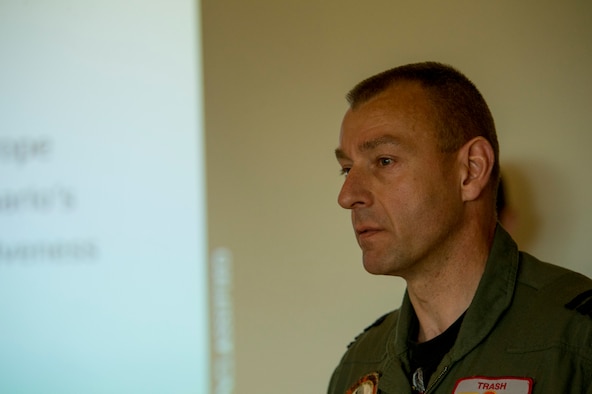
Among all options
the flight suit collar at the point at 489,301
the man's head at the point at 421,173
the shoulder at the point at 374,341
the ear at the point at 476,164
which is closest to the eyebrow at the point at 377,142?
the man's head at the point at 421,173

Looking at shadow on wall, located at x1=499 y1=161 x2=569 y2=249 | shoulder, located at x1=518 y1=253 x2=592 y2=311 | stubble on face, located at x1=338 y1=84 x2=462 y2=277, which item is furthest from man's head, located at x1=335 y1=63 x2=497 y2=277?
shadow on wall, located at x1=499 y1=161 x2=569 y2=249

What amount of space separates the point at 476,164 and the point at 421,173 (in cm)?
12

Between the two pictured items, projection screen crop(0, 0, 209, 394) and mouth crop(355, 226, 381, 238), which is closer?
mouth crop(355, 226, 381, 238)

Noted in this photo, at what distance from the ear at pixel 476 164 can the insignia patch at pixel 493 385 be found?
0.36 metres

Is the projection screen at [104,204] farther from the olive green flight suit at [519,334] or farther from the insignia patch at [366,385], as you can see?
the olive green flight suit at [519,334]

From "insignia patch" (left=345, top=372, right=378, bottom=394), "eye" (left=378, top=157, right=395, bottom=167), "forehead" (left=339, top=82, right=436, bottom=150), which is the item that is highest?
"forehead" (left=339, top=82, right=436, bottom=150)

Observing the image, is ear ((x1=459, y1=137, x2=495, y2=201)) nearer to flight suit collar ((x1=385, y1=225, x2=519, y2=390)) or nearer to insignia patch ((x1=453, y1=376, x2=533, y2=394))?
flight suit collar ((x1=385, y1=225, x2=519, y2=390))

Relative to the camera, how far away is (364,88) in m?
1.84

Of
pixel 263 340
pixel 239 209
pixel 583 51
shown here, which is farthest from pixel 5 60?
pixel 583 51

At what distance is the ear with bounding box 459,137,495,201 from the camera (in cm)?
173

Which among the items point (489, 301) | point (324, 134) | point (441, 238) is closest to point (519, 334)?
point (489, 301)

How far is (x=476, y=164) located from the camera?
5.69 feet

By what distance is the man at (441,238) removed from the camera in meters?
1.62

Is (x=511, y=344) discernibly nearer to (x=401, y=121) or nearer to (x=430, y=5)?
(x=401, y=121)
